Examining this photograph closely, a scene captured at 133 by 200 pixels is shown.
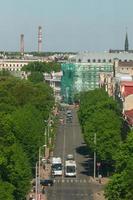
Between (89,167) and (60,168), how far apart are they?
5.02 metres

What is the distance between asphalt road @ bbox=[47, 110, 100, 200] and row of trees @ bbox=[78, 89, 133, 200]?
2741 millimetres

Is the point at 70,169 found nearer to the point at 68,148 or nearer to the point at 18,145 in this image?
the point at 18,145

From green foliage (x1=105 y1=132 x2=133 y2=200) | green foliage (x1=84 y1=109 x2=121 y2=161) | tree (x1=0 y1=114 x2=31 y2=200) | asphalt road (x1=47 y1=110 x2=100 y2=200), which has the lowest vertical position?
asphalt road (x1=47 y1=110 x2=100 y2=200)

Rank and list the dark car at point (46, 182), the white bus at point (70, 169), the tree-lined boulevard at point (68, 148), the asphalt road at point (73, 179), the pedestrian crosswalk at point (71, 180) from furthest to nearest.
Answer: the white bus at point (70, 169), the pedestrian crosswalk at point (71, 180), the dark car at point (46, 182), the asphalt road at point (73, 179), the tree-lined boulevard at point (68, 148)

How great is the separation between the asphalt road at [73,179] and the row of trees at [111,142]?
2.74 meters

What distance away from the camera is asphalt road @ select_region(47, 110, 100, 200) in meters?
75.0

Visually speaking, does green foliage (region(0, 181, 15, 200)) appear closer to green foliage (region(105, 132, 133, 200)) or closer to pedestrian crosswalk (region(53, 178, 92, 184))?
green foliage (region(105, 132, 133, 200))

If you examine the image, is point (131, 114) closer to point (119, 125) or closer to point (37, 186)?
point (119, 125)

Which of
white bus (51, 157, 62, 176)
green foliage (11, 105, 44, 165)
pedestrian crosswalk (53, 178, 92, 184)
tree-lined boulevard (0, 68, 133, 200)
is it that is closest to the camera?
tree-lined boulevard (0, 68, 133, 200)

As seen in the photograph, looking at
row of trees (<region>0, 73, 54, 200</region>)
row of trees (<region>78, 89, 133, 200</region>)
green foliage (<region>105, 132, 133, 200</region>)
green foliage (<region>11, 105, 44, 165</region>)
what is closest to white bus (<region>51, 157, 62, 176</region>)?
row of trees (<region>0, 73, 54, 200</region>)

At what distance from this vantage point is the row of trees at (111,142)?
56906mm

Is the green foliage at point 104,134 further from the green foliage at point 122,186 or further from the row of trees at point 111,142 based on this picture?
the green foliage at point 122,186

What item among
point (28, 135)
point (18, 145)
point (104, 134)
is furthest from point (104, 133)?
point (18, 145)

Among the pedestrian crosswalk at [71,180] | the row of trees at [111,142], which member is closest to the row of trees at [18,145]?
the pedestrian crosswalk at [71,180]
